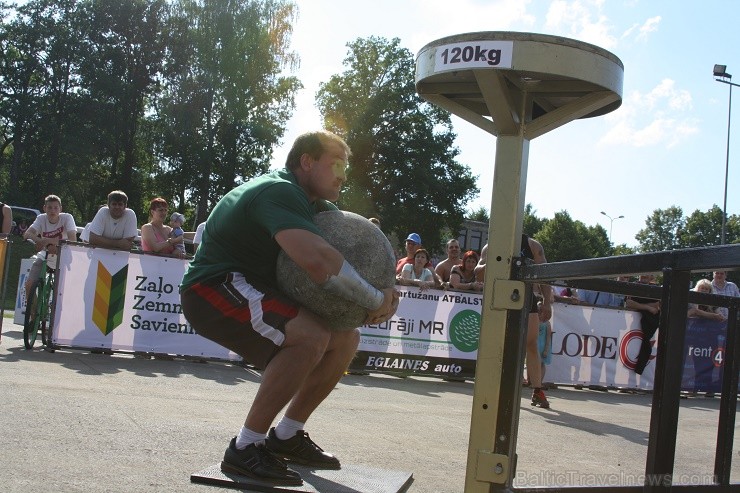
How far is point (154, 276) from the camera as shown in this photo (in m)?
10.8

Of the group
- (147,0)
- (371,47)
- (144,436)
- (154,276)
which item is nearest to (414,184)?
(371,47)

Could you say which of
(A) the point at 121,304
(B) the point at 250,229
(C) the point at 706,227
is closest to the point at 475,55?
(B) the point at 250,229

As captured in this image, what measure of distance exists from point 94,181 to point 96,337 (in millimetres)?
48726

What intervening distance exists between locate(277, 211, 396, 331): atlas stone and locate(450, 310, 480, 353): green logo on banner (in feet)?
26.4

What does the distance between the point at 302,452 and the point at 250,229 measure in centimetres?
122

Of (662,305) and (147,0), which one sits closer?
(662,305)

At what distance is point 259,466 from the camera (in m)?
3.93

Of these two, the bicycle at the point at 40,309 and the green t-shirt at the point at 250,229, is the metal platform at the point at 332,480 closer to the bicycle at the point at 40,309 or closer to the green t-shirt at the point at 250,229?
the green t-shirt at the point at 250,229

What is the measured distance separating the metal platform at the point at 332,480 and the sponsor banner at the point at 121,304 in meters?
6.63

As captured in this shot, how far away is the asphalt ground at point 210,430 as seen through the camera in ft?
12.8

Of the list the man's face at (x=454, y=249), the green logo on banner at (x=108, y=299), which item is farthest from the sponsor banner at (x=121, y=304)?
the man's face at (x=454, y=249)

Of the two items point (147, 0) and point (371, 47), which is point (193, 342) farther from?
point (371, 47)

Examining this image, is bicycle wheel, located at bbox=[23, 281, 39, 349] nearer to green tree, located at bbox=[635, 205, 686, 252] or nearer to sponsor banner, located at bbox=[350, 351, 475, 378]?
sponsor banner, located at bbox=[350, 351, 475, 378]

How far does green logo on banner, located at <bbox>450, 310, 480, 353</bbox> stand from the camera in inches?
482
